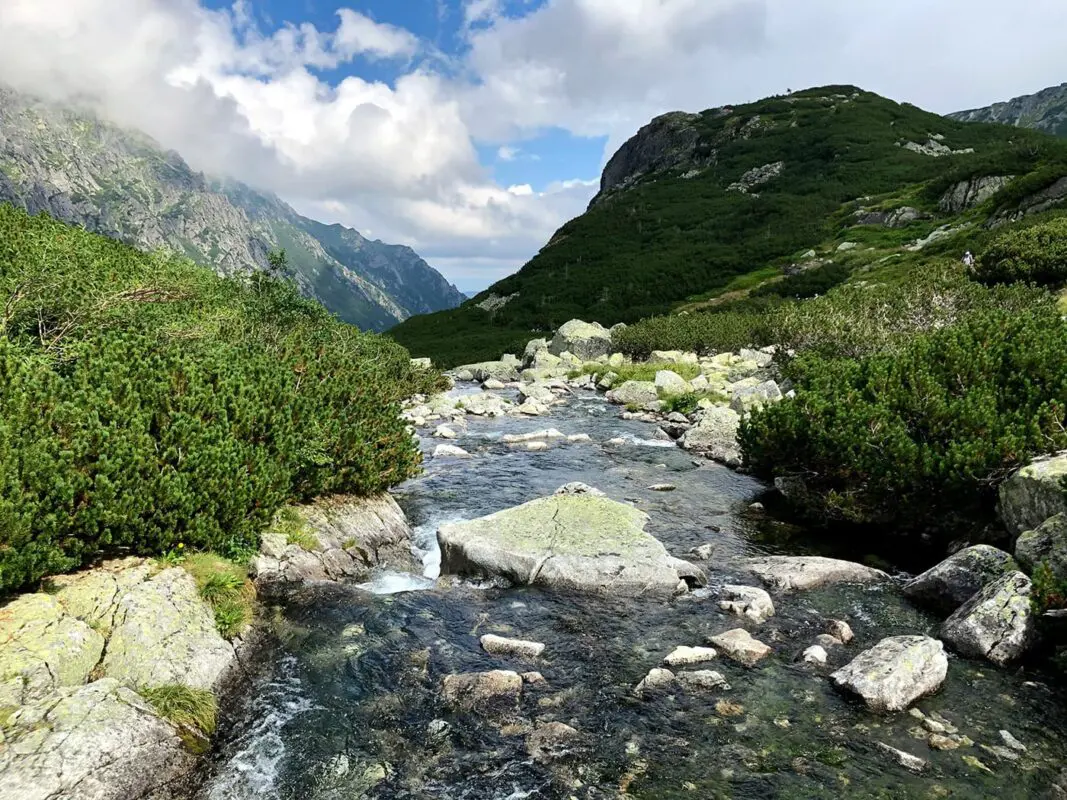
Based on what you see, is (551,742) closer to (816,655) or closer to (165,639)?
(816,655)

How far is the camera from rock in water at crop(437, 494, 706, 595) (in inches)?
512

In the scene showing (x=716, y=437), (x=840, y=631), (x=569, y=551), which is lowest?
(x=840, y=631)

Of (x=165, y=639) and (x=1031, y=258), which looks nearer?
(x=165, y=639)

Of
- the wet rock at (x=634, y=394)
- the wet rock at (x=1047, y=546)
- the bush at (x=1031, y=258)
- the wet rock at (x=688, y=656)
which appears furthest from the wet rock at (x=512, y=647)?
the bush at (x=1031, y=258)

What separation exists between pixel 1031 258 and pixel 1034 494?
39.5 m

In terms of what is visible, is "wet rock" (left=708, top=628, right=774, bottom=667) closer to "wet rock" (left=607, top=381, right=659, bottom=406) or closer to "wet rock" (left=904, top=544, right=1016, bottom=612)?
"wet rock" (left=904, top=544, right=1016, bottom=612)

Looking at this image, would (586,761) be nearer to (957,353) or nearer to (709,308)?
(957,353)

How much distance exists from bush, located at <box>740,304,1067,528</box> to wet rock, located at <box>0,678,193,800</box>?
1458 centimetres

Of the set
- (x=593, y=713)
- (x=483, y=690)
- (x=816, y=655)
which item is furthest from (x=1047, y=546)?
(x=483, y=690)

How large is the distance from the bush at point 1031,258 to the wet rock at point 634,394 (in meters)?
24.1

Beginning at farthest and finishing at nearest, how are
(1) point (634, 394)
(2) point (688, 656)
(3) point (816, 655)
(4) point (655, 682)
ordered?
(1) point (634, 394) < (2) point (688, 656) < (3) point (816, 655) < (4) point (655, 682)

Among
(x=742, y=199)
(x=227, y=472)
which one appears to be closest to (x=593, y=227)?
(x=742, y=199)

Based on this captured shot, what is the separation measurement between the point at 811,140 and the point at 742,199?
3190cm

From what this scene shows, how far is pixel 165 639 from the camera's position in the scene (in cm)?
908
